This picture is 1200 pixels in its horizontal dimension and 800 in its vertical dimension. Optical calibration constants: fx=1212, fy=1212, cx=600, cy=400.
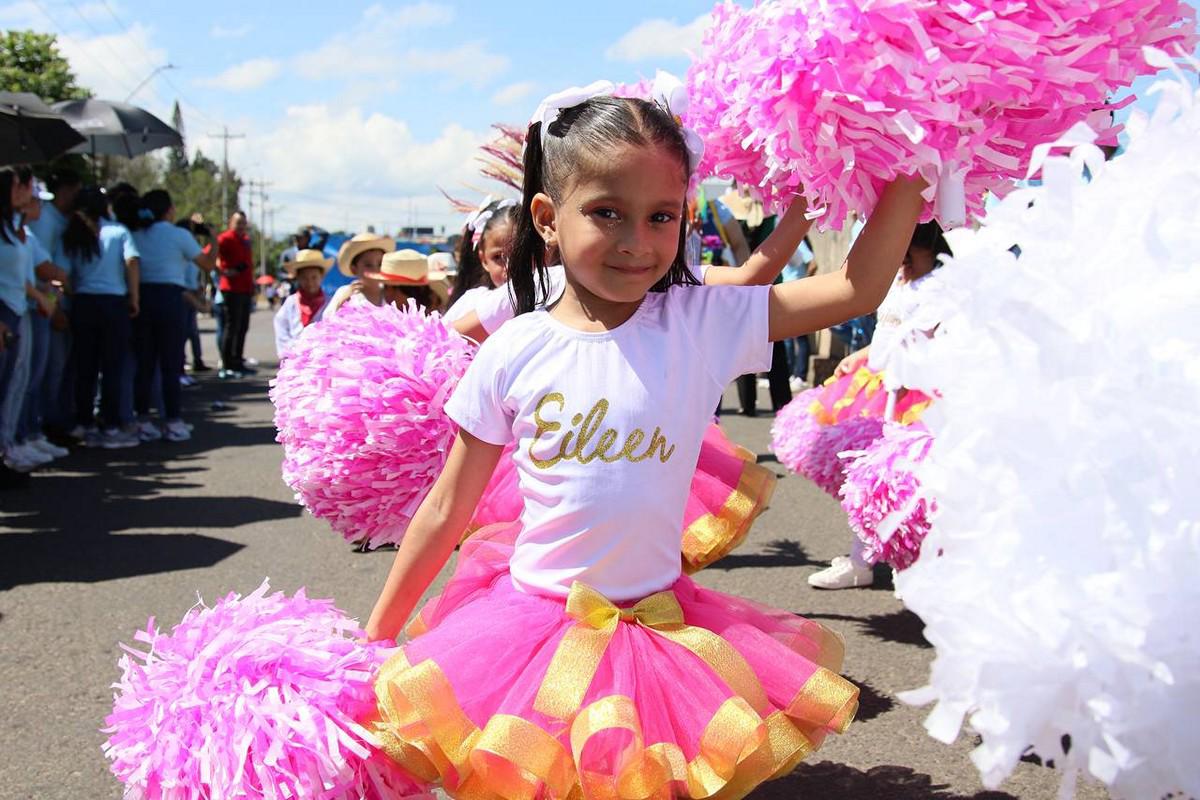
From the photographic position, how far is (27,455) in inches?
337

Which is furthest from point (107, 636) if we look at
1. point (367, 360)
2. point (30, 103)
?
point (30, 103)

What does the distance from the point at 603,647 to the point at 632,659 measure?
0.18 feet

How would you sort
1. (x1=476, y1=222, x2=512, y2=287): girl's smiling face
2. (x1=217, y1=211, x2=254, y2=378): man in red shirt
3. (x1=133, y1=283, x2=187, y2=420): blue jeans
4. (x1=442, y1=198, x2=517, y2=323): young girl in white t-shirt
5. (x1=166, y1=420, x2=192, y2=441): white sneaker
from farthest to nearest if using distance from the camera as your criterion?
1. (x1=217, y1=211, x2=254, y2=378): man in red shirt
2. (x1=166, y1=420, x2=192, y2=441): white sneaker
3. (x1=133, y1=283, x2=187, y2=420): blue jeans
4. (x1=476, y1=222, x2=512, y2=287): girl's smiling face
5. (x1=442, y1=198, x2=517, y2=323): young girl in white t-shirt

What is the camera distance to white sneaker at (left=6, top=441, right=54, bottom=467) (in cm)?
841

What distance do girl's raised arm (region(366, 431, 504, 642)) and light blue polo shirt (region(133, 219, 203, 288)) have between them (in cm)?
828

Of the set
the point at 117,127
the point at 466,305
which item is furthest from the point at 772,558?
the point at 117,127

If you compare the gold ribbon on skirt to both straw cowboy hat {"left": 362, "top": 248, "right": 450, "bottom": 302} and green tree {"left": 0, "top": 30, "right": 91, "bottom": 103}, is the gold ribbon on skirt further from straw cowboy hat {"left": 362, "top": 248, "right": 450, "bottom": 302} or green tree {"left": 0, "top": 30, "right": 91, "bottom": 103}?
green tree {"left": 0, "top": 30, "right": 91, "bottom": 103}

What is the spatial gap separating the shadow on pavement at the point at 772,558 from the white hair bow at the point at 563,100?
3.66 metres

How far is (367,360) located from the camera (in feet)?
10.2

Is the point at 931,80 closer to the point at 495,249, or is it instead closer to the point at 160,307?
the point at 495,249

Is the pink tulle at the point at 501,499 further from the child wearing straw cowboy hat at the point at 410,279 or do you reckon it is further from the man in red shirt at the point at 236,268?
the man in red shirt at the point at 236,268

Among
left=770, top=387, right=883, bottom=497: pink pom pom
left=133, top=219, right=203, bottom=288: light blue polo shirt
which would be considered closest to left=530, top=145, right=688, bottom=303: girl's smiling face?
left=770, top=387, right=883, bottom=497: pink pom pom

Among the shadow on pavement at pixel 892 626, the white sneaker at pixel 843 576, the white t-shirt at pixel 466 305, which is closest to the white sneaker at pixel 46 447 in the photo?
the white t-shirt at pixel 466 305

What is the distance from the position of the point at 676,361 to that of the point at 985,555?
3.19 ft
